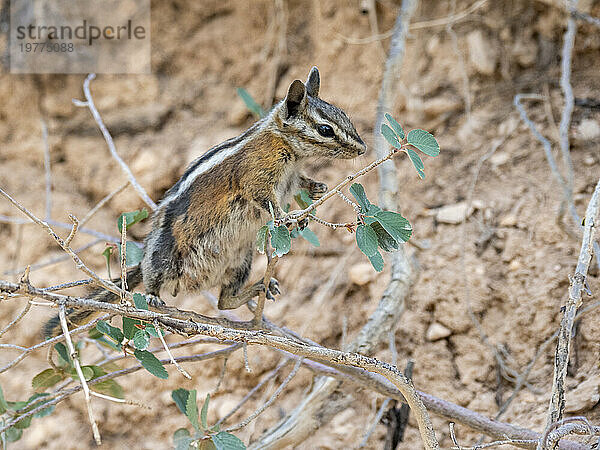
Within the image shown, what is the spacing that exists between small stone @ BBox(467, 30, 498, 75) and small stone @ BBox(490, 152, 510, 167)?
0.64 meters

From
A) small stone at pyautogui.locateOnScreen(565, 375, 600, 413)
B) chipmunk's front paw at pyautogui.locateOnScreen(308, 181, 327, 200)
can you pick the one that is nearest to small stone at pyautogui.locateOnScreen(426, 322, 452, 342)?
small stone at pyautogui.locateOnScreen(565, 375, 600, 413)

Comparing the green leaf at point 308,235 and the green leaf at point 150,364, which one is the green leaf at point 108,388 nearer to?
the green leaf at point 150,364

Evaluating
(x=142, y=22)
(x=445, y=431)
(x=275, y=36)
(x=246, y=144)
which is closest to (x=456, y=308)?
(x=445, y=431)

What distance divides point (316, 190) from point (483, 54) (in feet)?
6.23

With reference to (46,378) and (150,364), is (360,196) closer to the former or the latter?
(150,364)

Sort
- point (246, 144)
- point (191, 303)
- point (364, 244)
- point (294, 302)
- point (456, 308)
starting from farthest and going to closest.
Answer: point (191, 303)
point (294, 302)
point (456, 308)
point (246, 144)
point (364, 244)

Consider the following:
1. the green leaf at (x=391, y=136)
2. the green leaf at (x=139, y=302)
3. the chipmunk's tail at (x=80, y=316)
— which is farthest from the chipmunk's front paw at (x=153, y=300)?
the green leaf at (x=391, y=136)

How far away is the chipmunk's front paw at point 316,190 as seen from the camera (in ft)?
9.90

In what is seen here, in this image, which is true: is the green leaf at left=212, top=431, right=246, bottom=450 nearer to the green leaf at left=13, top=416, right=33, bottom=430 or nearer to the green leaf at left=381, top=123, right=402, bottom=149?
the green leaf at left=13, top=416, right=33, bottom=430

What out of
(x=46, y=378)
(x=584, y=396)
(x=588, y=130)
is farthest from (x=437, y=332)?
(x=46, y=378)

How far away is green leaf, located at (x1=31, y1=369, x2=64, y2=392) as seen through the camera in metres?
2.67

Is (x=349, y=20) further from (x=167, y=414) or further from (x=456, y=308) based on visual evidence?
(x=167, y=414)

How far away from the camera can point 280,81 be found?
15.7 feet

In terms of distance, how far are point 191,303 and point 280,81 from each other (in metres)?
1.85
